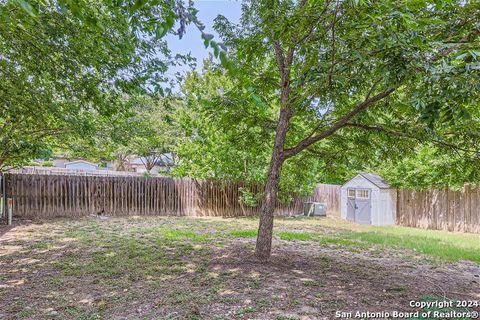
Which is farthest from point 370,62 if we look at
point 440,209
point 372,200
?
point 372,200

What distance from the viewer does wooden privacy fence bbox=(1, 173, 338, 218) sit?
1034 centimetres

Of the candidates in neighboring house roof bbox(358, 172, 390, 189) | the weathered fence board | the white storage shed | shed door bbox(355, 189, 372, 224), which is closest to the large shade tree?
neighboring house roof bbox(358, 172, 390, 189)

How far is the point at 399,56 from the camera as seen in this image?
259cm

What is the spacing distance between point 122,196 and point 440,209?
11391 millimetres

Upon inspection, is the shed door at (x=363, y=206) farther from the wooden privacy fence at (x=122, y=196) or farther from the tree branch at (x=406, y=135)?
the tree branch at (x=406, y=135)

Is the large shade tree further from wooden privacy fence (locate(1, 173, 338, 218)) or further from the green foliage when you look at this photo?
wooden privacy fence (locate(1, 173, 338, 218))

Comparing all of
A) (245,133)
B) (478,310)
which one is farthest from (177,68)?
(478,310)

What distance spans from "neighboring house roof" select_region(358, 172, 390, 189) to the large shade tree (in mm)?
8262

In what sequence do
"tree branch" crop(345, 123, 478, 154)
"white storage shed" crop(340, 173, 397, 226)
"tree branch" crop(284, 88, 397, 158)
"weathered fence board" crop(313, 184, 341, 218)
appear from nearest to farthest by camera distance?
"tree branch" crop(284, 88, 397, 158)
"tree branch" crop(345, 123, 478, 154)
"white storage shed" crop(340, 173, 397, 226)
"weathered fence board" crop(313, 184, 341, 218)

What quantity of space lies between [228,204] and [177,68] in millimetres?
8845

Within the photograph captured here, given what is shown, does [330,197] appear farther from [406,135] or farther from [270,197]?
[406,135]

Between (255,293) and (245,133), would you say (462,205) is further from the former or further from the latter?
(255,293)

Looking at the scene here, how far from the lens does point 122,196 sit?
466 inches

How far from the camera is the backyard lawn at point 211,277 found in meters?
3.17
